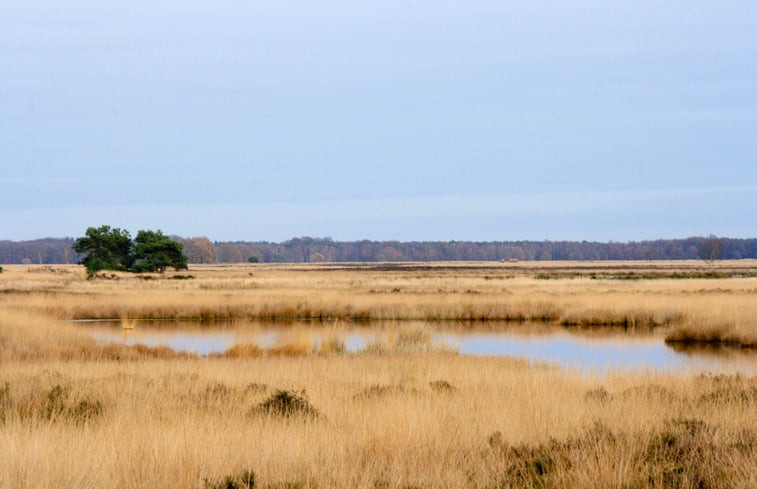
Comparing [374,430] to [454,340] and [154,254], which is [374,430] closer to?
[454,340]

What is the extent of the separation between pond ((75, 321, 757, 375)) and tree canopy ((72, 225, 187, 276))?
38353 mm

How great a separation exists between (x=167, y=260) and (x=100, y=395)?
6267cm

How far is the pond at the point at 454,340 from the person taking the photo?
2153cm

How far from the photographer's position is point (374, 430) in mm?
9039

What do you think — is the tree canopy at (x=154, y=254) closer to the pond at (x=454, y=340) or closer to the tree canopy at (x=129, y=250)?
the tree canopy at (x=129, y=250)

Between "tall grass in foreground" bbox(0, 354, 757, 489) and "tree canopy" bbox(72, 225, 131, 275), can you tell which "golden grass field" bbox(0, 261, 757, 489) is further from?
"tree canopy" bbox(72, 225, 131, 275)

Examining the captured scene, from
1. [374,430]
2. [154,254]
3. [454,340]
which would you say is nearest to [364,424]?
[374,430]

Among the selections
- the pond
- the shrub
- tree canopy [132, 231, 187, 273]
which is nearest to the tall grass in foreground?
the shrub

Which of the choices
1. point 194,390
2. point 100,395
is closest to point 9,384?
point 100,395

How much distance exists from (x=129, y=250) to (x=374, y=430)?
69.1 metres

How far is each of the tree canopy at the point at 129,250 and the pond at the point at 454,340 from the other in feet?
126

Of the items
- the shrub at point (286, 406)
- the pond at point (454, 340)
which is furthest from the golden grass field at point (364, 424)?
the pond at point (454, 340)

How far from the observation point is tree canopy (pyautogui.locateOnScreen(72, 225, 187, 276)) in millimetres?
72312

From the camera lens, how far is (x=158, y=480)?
7016 mm
